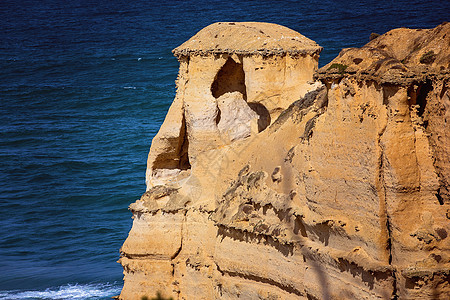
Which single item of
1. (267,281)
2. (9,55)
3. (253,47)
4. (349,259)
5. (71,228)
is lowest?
(71,228)

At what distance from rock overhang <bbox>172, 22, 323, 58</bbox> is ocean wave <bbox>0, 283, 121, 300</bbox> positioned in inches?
487

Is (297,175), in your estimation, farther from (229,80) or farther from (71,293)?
(71,293)

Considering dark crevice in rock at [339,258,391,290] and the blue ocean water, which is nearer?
dark crevice in rock at [339,258,391,290]

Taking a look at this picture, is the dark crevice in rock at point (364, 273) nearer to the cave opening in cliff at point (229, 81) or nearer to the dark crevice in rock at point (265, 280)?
the dark crevice in rock at point (265, 280)

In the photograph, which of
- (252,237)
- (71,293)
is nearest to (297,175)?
(252,237)

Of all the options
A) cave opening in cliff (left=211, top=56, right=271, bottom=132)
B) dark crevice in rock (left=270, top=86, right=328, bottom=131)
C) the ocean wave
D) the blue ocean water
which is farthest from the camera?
the blue ocean water

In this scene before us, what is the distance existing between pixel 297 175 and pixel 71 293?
17036 mm

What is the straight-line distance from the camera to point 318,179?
12.2m

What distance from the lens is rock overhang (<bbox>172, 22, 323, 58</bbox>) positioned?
16219mm

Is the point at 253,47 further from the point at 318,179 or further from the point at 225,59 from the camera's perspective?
the point at 318,179

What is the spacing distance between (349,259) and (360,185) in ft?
3.55

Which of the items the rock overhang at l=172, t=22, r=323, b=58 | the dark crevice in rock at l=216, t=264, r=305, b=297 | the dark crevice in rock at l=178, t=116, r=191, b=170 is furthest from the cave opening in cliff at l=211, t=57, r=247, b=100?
the dark crevice in rock at l=216, t=264, r=305, b=297

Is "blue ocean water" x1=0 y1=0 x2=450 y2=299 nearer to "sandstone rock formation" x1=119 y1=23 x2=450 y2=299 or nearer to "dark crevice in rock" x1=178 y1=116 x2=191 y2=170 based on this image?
"dark crevice in rock" x1=178 y1=116 x2=191 y2=170

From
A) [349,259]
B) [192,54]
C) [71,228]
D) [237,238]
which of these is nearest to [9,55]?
[71,228]
